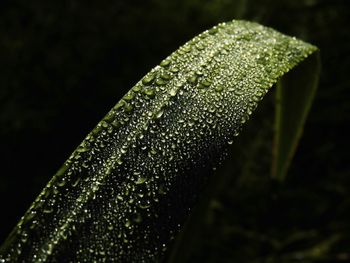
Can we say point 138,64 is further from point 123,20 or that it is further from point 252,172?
point 252,172

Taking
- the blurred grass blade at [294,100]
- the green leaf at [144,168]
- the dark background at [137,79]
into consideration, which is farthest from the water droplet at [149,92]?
the dark background at [137,79]

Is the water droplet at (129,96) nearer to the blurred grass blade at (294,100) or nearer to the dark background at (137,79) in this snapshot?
the blurred grass blade at (294,100)

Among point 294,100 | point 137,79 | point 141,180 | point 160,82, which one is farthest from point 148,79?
point 137,79

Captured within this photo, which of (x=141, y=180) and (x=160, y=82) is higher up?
(x=160, y=82)

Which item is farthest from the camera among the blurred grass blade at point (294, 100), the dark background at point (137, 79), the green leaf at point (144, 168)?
the dark background at point (137, 79)

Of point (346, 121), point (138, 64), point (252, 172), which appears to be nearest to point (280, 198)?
point (252, 172)

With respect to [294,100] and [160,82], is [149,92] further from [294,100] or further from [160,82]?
[294,100]

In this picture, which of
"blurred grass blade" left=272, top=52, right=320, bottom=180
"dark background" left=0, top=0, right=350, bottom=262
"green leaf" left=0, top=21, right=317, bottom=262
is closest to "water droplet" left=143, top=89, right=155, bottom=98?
"green leaf" left=0, top=21, right=317, bottom=262
